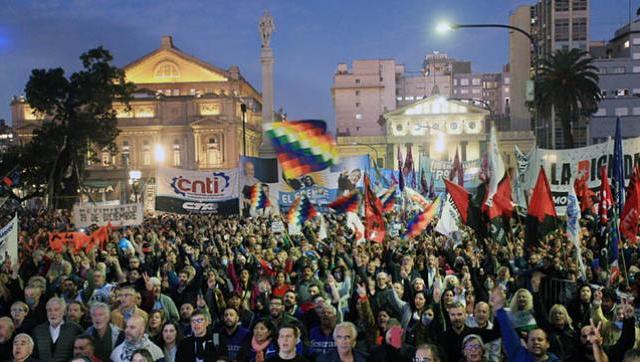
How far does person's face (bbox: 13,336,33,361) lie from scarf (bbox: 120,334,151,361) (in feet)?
2.53

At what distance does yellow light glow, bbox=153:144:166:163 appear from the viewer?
6962cm

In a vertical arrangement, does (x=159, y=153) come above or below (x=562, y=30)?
below

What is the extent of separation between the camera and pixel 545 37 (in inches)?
2901

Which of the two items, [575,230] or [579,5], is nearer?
[575,230]

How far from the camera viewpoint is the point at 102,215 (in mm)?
15102

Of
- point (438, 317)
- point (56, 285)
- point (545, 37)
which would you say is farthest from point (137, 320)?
point (545, 37)

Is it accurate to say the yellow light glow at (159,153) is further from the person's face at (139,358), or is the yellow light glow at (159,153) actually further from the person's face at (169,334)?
the person's face at (139,358)

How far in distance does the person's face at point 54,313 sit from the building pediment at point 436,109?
7351 cm

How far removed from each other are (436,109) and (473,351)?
250 feet

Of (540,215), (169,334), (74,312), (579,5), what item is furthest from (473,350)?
(579,5)

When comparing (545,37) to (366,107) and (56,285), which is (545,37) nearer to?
(366,107)

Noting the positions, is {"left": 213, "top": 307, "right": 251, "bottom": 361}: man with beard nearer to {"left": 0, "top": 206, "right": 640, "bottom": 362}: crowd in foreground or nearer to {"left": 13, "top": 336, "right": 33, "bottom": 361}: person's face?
{"left": 0, "top": 206, "right": 640, "bottom": 362}: crowd in foreground

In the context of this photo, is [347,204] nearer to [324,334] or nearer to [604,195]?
[604,195]

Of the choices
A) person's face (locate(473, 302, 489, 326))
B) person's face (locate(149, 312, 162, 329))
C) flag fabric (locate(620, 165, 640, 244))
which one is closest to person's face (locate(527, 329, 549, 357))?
person's face (locate(473, 302, 489, 326))
